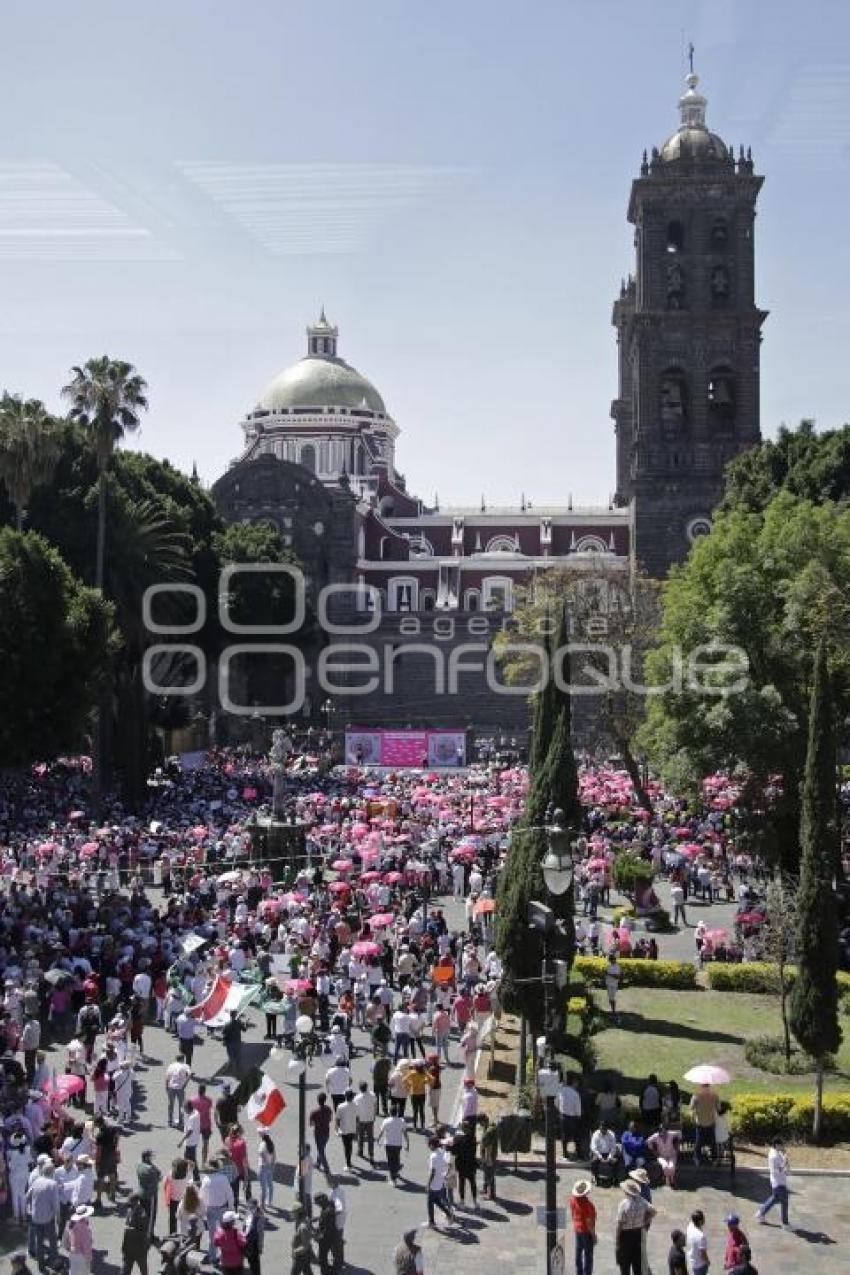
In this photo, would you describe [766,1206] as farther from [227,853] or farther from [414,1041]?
[227,853]

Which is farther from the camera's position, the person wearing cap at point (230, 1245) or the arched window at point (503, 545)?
the arched window at point (503, 545)

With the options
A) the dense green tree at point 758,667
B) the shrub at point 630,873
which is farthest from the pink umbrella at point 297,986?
the dense green tree at point 758,667

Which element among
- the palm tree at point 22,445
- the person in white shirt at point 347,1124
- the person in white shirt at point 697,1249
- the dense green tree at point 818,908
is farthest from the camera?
the palm tree at point 22,445

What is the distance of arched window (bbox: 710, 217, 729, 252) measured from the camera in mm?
63312

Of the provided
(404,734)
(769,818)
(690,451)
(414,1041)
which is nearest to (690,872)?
(769,818)

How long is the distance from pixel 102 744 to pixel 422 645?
34496 mm

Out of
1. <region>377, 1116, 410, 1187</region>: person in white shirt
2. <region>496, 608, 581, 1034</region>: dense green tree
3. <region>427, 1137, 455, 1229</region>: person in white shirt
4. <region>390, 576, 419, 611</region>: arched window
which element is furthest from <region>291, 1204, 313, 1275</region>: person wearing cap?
<region>390, 576, 419, 611</region>: arched window

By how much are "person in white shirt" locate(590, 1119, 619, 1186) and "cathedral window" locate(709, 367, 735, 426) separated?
52.7 metres

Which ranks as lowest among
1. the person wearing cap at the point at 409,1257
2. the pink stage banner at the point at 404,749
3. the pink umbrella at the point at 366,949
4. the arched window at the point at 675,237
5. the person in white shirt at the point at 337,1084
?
the person wearing cap at the point at 409,1257

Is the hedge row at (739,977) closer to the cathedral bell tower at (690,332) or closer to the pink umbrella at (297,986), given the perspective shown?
the pink umbrella at (297,986)

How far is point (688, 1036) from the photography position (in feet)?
70.9

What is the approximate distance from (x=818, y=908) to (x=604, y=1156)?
447 cm

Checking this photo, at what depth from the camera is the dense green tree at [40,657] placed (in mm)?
32219

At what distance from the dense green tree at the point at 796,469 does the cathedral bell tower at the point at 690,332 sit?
899 centimetres
